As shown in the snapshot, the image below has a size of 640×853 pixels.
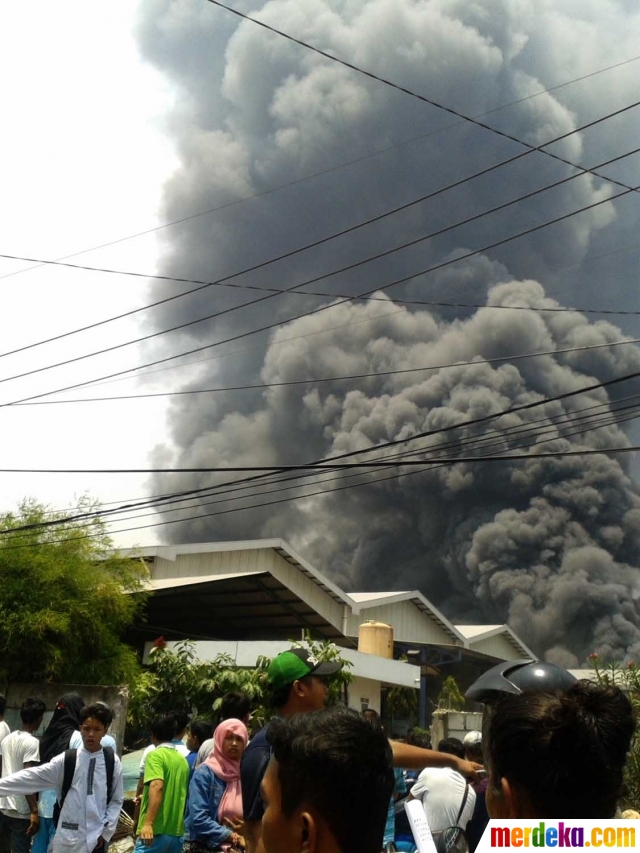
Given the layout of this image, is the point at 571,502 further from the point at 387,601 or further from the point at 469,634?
the point at 387,601

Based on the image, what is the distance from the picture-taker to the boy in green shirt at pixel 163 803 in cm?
498

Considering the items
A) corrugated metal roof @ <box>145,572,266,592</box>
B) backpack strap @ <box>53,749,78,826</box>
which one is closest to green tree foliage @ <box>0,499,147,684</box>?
corrugated metal roof @ <box>145,572,266,592</box>

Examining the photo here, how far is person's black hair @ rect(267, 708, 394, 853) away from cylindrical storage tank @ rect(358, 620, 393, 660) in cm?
1497

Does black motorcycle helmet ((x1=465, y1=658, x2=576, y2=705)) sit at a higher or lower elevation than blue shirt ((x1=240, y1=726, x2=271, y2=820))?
higher

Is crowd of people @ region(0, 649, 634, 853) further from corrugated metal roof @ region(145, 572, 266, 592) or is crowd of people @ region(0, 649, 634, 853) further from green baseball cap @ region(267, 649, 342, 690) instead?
corrugated metal roof @ region(145, 572, 266, 592)

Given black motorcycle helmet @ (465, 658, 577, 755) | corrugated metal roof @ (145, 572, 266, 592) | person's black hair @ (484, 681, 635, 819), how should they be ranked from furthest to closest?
corrugated metal roof @ (145, 572, 266, 592), black motorcycle helmet @ (465, 658, 577, 755), person's black hair @ (484, 681, 635, 819)

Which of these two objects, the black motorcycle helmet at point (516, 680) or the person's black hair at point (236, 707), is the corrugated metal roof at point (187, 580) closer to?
the person's black hair at point (236, 707)

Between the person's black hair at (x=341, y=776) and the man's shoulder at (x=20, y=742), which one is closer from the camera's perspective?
the person's black hair at (x=341, y=776)

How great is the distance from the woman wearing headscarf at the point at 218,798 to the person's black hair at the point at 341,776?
9.45 ft

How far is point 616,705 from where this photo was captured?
157 centimetres

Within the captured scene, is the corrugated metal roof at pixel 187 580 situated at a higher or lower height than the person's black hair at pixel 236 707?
higher

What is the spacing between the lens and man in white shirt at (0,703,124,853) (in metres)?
4.57

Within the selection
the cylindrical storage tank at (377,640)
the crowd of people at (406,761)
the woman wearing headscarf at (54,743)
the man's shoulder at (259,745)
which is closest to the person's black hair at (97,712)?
the crowd of people at (406,761)

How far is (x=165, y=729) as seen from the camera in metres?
5.57
